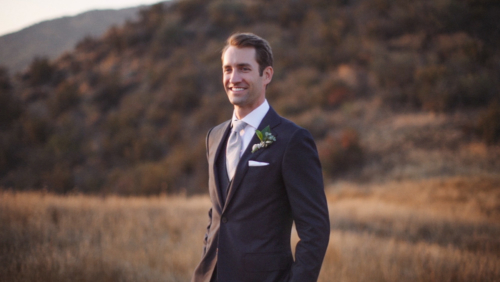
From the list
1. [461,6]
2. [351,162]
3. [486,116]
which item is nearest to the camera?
[486,116]

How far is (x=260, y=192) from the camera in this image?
1.82 m

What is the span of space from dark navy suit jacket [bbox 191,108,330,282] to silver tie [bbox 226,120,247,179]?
0.35 ft

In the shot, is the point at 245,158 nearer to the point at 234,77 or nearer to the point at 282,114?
the point at 234,77

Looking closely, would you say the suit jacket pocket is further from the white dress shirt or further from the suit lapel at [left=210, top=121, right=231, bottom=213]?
the white dress shirt

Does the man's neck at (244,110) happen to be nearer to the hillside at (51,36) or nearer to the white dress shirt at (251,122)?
the white dress shirt at (251,122)

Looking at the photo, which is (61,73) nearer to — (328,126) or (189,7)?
(189,7)

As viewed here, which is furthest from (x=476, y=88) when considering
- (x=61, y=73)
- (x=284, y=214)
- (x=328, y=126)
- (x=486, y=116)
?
(x=61, y=73)

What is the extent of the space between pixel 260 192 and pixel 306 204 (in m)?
0.27

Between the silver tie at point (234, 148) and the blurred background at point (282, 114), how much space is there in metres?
2.87

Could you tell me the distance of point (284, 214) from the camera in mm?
1877

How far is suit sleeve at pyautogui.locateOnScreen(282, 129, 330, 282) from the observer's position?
1661 millimetres

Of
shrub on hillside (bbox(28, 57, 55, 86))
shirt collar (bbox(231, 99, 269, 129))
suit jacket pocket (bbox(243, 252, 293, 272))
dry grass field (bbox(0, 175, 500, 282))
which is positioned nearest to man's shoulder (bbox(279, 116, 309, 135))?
shirt collar (bbox(231, 99, 269, 129))

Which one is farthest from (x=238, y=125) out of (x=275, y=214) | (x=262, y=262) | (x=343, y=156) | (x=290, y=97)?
(x=290, y=97)

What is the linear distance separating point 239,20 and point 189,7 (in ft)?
20.8
